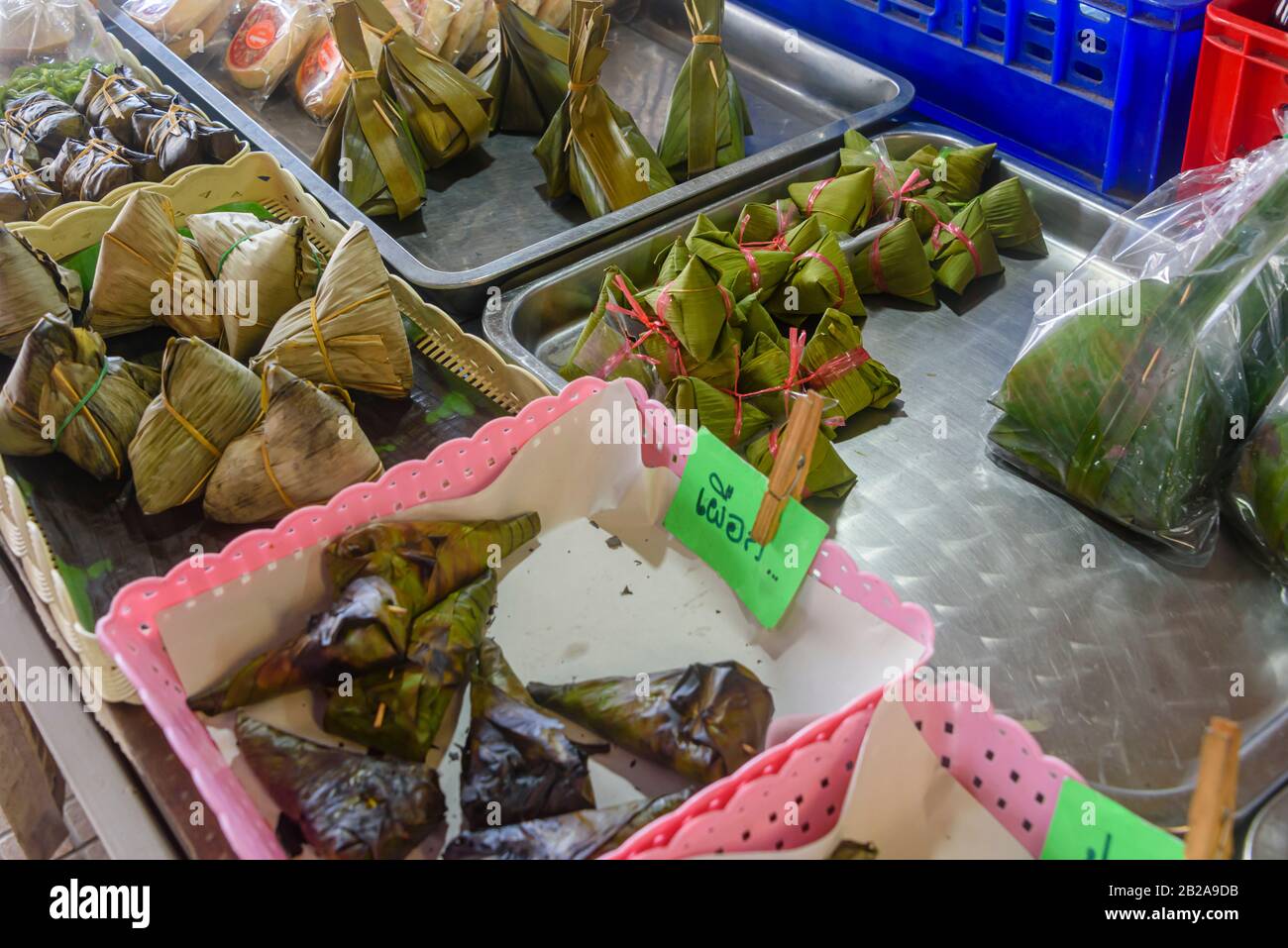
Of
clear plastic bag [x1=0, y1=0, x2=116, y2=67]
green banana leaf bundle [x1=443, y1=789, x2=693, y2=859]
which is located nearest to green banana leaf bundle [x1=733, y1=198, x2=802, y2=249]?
green banana leaf bundle [x1=443, y1=789, x2=693, y2=859]

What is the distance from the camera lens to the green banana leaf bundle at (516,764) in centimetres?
100

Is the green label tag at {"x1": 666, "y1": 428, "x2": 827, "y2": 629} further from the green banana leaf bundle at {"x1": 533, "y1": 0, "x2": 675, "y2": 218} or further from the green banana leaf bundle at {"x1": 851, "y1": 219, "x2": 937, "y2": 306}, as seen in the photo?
the green banana leaf bundle at {"x1": 533, "y1": 0, "x2": 675, "y2": 218}

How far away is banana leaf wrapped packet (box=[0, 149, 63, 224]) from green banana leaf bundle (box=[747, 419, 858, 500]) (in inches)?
52.0

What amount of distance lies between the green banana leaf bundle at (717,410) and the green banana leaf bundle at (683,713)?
0.51 meters

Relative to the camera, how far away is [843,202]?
1872 millimetres

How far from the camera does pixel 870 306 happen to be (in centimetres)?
186

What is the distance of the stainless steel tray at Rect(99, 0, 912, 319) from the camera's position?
1856mm

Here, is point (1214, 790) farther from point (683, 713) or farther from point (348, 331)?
point (348, 331)

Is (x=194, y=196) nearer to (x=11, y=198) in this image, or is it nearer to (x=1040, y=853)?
(x=11, y=198)

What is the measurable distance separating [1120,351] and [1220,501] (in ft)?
0.79

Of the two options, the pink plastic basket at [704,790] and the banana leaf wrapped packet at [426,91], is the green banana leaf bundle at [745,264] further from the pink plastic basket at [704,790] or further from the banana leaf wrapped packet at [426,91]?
the banana leaf wrapped packet at [426,91]

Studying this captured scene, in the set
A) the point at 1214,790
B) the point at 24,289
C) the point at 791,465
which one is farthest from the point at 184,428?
the point at 1214,790

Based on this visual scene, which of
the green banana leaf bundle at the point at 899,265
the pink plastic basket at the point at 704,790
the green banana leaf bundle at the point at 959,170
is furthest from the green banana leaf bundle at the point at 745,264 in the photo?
the pink plastic basket at the point at 704,790
